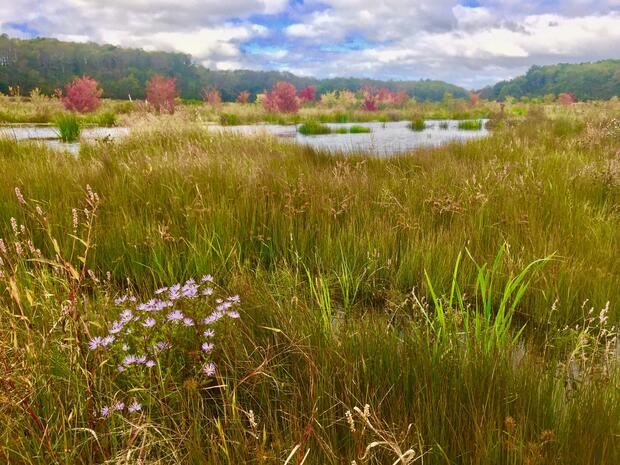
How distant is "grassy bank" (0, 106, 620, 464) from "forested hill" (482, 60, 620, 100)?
149 m

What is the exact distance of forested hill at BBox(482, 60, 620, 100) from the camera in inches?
5256

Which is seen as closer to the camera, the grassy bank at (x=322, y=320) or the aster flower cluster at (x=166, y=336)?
the grassy bank at (x=322, y=320)

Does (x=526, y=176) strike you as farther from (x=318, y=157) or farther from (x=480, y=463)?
(x=480, y=463)

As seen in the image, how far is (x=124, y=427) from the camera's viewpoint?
1.27 m

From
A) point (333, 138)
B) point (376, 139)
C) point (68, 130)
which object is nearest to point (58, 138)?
point (68, 130)

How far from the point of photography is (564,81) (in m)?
156

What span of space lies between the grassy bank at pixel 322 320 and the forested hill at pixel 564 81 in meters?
149

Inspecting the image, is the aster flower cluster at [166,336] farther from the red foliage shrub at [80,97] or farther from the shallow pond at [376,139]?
the red foliage shrub at [80,97]

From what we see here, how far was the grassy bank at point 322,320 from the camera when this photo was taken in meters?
1.19

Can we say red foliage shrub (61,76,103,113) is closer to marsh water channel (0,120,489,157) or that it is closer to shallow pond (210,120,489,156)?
marsh water channel (0,120,489,157)

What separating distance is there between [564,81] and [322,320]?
194 m

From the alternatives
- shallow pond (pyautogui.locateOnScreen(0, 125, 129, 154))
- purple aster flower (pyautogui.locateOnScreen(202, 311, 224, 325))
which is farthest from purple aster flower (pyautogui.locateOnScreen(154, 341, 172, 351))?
shallow pond (pyautogui.locateOnScreen(0, 125, 129, 154))

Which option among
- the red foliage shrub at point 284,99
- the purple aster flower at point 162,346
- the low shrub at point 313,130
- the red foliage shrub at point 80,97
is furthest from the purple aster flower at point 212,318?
the red foliage shrub at point 284,99

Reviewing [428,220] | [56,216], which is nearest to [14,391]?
[56,216]
